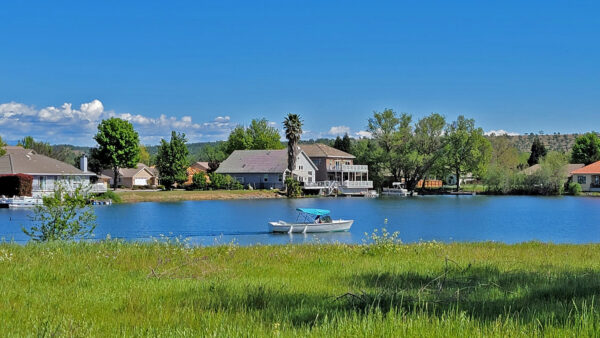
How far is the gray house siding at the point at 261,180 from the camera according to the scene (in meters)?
103

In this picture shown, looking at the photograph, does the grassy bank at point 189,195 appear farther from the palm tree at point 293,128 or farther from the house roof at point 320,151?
the house roof at point 320,151

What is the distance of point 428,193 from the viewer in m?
110

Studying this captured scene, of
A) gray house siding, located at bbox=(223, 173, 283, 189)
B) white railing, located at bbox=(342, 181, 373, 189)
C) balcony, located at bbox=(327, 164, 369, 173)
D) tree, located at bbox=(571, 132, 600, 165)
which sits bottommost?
white railing, located at bbox=(342, 181, 373, 189)

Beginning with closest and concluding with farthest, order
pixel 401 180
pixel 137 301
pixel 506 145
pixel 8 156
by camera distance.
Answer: pixel 137 301
pixel 8 156
pixel 401 180
pixel 506 145

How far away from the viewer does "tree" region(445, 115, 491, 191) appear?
106 metres

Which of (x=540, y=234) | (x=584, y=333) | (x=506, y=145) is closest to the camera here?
(x=584, y=333)

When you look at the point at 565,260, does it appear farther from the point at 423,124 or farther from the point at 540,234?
the point at 423,124

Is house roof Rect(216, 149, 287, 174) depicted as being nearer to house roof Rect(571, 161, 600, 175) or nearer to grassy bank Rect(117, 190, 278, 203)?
grassy bank Rect(117, 190, 278, 203)

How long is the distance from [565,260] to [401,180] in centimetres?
10095

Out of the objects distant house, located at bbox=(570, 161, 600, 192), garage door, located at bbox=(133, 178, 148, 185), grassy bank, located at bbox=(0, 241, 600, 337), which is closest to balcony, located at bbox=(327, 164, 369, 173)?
distant house, located at bbox=(570, 161, 600, 192)

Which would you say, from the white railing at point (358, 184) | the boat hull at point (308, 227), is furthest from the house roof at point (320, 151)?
the boat hull at point (308, 227)

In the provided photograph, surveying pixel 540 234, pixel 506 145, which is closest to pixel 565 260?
pixel 540 234

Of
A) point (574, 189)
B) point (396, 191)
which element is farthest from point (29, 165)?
point (574, 189)

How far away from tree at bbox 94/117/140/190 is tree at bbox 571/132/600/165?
298 ft
